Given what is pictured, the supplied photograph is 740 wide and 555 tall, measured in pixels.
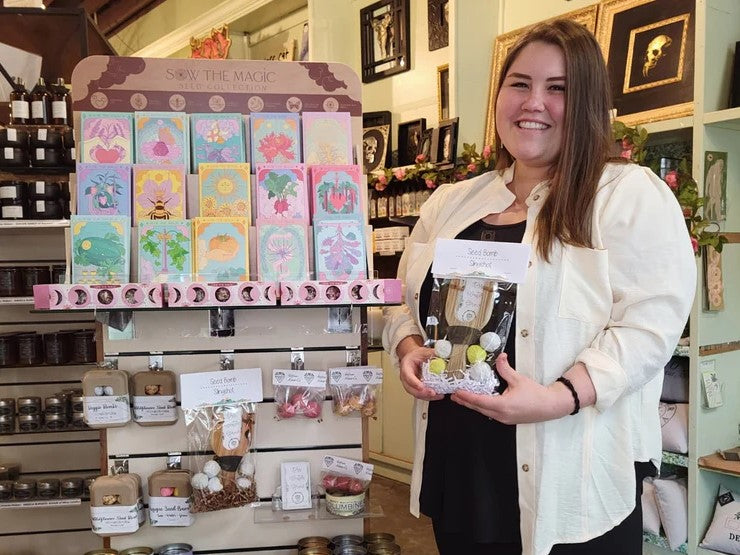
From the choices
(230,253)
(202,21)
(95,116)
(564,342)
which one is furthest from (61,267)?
(202,21)

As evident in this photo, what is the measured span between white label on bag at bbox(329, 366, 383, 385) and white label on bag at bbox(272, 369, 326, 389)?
3 centimetres

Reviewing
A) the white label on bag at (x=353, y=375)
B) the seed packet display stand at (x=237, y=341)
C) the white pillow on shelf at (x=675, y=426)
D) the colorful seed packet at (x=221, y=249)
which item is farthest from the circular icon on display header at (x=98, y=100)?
the white pillow on shelf at (x=675, y=426)

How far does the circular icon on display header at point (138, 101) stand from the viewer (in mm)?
1824

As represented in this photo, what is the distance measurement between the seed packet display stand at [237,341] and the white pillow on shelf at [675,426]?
4.45ft

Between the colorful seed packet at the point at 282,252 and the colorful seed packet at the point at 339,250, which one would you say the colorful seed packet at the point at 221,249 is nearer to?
the colorful seed packet at the point at 282,252

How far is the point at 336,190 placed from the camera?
179cm

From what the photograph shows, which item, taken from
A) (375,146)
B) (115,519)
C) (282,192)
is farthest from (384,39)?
(115,519)

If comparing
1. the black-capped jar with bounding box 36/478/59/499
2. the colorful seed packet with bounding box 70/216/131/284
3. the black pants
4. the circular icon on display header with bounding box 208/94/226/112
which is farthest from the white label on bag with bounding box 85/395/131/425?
the black-capped jar with bounding box 36/478/59/499

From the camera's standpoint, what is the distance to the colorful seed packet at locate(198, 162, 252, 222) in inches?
69.2

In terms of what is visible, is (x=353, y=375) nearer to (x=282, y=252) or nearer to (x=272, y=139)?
(x=282, y=252)

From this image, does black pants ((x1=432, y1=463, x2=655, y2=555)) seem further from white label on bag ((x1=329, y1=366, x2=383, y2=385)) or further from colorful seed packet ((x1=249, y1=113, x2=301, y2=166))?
colorful seed packet ((x1=249, y1=113, x2=301, y2=166))

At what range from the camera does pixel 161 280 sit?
1665 mm

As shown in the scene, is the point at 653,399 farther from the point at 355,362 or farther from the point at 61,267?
the point at 61,267

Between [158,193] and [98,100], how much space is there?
12.9 inches
